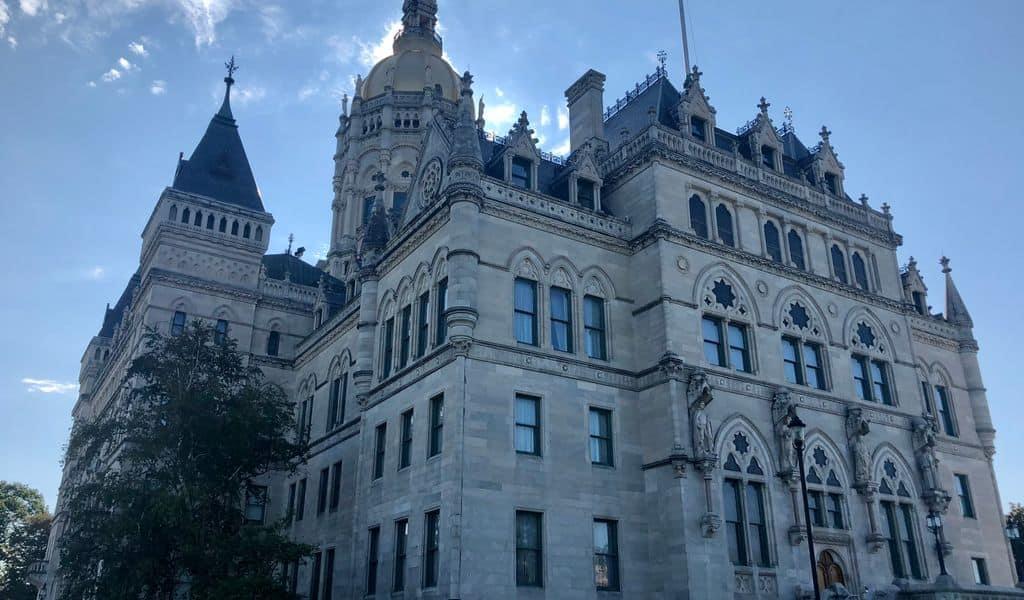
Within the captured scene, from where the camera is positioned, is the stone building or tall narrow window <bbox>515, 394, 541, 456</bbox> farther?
tall narrow window <bbox>515, 394, 541, 456</bbox>

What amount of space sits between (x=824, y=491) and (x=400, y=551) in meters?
15.3

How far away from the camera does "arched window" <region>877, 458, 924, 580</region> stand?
32.9m

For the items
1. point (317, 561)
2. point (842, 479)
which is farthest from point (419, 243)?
point (842, 479)

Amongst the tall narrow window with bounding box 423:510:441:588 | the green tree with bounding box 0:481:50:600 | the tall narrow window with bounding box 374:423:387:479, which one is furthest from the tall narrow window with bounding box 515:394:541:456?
the green tree with bounding box 0:481:50:600

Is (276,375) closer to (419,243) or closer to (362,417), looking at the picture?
(362,417)

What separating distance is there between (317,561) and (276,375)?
12.2 meters

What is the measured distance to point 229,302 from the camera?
46125 millimetres

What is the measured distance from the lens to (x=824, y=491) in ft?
104

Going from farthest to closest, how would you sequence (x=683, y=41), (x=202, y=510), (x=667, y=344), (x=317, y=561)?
(x=683, y=41) → (x=317, y=561) → (x=667, y=344) → (x=202, y=510)

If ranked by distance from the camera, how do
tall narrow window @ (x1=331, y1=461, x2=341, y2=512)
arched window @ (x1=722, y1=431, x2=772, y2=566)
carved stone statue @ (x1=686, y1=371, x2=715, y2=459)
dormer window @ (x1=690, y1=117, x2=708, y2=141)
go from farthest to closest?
tall narrow window @ (x1=331, y1=461, x2=341, y2=512) < dormer window @ (x1=690, y1=117, x2=708, y2=141) < arched window @ (x1=722, y1=431, x2=772, y2=566) < carved stone statue @ (x1=686, y1=371, x2=715, y2=459)

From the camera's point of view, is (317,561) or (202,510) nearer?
(202,510)

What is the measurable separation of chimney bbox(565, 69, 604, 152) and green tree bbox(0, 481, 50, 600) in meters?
66.2

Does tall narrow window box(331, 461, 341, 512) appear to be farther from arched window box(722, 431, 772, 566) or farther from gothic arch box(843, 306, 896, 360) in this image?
gothic arch box(843, 306, 896, 360)

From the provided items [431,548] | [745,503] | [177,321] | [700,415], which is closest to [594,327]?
[700,415]
